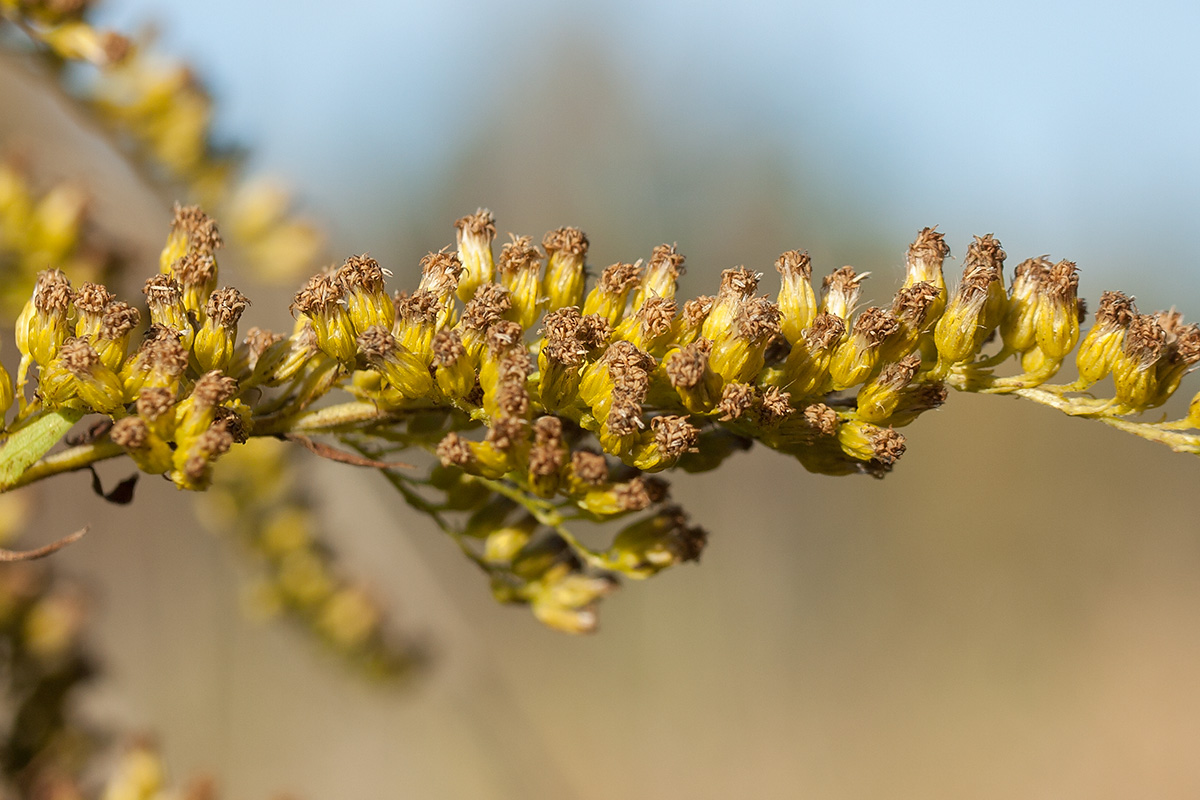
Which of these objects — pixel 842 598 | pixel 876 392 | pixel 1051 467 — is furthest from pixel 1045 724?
pixel 876 392

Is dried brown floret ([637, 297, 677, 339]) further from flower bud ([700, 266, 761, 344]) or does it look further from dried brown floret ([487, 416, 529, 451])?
dried brown floret ([487, 416, 529, 451])

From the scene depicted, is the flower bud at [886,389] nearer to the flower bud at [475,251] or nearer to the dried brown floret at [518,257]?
the dried brown floret at [518,257]

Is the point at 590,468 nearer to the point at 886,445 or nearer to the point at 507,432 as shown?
the point at 507,432

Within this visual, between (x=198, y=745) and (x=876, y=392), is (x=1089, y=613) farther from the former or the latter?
(x=876, y=392)

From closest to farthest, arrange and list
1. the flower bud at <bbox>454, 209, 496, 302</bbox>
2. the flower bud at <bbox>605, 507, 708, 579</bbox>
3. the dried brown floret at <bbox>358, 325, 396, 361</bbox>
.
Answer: the dried brown floret at <bbox>358, 325, 396, 361</bbox> → the flower bud at <bbox>454, 209, 496, 302</bbox> → the flower bud at <bbox>605, 507, 708, 579</bbox>

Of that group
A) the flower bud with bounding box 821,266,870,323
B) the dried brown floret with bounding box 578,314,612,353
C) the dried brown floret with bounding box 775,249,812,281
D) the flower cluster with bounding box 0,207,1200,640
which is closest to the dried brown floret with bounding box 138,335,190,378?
the flower cluster with bounding box 0,207,1200,640

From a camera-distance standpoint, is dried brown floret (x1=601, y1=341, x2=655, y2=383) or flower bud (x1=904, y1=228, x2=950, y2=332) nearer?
dried brown floret (x1=601, y1=341, x2=655, y2=383)

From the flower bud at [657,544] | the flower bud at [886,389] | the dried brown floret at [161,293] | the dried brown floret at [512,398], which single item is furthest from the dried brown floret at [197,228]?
the flower bud at [886,389]

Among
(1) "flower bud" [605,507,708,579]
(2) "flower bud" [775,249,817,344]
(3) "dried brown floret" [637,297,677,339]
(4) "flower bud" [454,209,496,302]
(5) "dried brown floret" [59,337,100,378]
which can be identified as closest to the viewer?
(5) "dried brown floret" [59,337,100,378]
